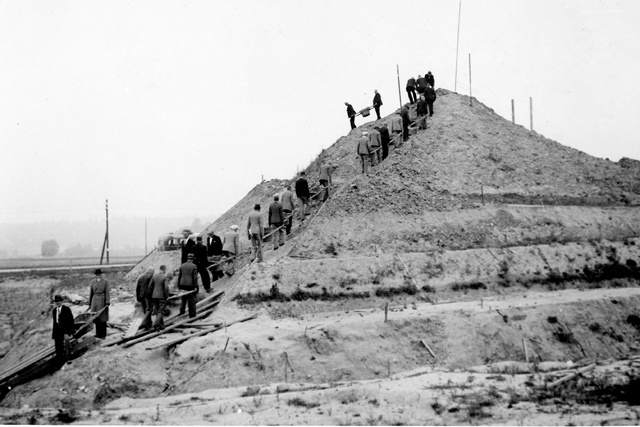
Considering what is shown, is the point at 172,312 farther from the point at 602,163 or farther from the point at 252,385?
the point at 602,163

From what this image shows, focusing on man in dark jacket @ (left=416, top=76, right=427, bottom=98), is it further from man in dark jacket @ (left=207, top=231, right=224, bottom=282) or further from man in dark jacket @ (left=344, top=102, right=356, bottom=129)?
man in dark jacket @ (left=207, top=231, right=224, bottom=282)

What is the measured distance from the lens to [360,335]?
49.9 ft

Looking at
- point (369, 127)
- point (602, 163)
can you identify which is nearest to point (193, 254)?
point (369, 127)

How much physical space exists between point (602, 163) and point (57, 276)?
93.1 ft

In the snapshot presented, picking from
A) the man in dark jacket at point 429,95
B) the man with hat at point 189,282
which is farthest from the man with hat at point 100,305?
the man in dark jacket at point 429,95

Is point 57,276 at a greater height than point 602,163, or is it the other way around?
point 602,163

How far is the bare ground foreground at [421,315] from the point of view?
38.5ft

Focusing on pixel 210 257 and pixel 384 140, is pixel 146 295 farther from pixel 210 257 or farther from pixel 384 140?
pixel 384 140

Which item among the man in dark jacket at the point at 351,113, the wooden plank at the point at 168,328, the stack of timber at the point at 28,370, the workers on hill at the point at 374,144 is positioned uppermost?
the man in dark jacket at the point at 351,113

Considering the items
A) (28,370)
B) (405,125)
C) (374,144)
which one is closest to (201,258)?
(28,370)

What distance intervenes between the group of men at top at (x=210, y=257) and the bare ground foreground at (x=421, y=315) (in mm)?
589

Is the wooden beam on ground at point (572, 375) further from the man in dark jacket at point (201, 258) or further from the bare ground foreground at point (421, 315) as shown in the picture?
the man in dark jacket at point (201, 258)

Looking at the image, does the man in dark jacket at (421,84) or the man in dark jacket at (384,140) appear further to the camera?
the man in dark jacket at (421,84)

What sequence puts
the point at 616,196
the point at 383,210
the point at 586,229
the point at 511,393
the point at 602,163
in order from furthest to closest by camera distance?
the point at 602,163
the point at 616,196
the point at 586,229
the point at 383,210
the point at 511,393
